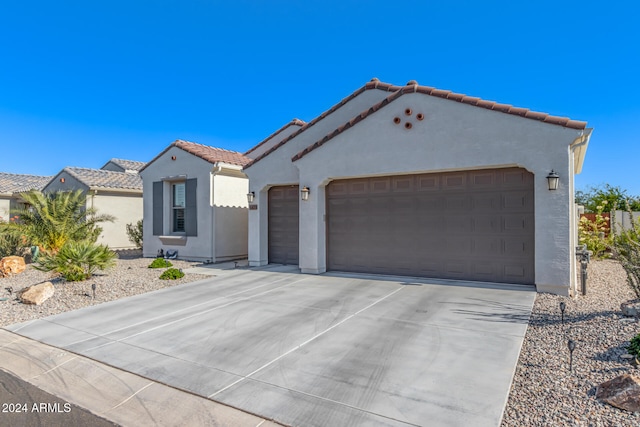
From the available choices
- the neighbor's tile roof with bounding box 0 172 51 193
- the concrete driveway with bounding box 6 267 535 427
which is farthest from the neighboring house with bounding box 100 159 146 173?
the concrete driveway with bounding box 6 267 535 427

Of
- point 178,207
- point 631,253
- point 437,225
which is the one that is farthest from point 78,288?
point 631,253

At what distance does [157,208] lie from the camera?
14898 millimetres

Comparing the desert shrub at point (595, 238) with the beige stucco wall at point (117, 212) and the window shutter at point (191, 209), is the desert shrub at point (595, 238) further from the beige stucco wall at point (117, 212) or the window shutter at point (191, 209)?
the beige stucco wall at point (117, 212)

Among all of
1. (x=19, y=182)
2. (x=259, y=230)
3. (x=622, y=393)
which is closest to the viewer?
(x=622, y=393)

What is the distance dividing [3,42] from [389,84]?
1510 cm

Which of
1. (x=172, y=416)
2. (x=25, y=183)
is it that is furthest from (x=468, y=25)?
(x=25, y=183)

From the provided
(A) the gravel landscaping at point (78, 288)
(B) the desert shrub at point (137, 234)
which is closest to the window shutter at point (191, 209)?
(A) the gravel landscaping at point (78, 288)

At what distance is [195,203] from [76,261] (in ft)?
17.3

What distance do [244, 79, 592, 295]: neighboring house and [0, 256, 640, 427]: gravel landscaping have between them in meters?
1.54

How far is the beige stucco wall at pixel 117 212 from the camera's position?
725 inches

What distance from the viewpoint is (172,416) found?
3.36m

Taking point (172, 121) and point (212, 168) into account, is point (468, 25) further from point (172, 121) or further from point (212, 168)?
point (172, 121)

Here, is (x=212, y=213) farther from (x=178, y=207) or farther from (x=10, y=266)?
Answer: (x=10, y=266)

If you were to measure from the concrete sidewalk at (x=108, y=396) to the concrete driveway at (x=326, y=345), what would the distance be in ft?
0.49
